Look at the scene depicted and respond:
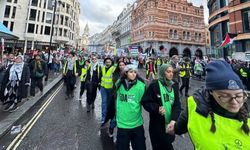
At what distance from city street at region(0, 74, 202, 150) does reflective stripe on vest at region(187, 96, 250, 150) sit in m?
2.55

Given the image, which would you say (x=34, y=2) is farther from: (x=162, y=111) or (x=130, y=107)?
(x=162, y=111)

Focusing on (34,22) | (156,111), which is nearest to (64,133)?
(156,111)

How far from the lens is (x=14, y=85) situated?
19.4 ft

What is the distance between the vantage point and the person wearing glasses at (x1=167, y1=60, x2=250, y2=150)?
3.58 ft

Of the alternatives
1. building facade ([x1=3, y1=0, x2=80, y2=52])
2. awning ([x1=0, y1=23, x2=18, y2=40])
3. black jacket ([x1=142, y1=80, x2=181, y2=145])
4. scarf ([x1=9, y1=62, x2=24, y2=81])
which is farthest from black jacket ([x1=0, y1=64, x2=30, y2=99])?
building facade ([x1=3, y1=0, x2=80, y2=52])

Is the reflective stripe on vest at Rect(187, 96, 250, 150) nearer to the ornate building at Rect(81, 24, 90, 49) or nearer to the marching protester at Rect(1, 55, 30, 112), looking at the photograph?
the marching protester at Rect(1, 55, 30, 112)

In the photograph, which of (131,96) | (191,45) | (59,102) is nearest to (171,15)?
(191,45)

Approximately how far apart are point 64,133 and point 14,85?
3.36m

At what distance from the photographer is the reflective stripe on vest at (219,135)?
3.52ft

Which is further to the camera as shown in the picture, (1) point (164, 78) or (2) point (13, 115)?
(2) point (13, 115)

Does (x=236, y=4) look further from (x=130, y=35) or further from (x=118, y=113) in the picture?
(x=130, y=35)

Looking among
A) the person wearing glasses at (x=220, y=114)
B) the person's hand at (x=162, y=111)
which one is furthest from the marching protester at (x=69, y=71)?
the person wearing glasses at (x=220, y=114)

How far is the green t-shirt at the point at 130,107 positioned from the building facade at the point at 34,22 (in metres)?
37.0

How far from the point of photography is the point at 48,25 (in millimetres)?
36750
